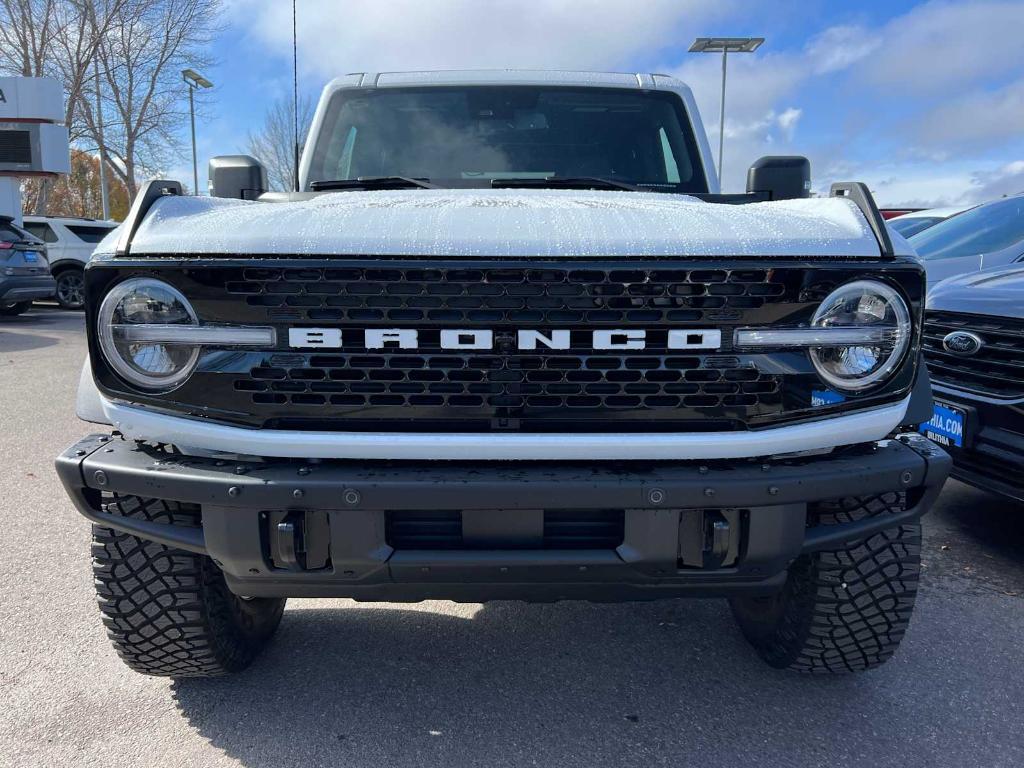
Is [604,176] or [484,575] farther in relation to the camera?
[604,176]

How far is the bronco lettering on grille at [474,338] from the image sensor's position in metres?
1.82

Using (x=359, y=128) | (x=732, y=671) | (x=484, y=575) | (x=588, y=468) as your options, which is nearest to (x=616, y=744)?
(x=732, y=671)

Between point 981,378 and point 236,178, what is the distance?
3.26m

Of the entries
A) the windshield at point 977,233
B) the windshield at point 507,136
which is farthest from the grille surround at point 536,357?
the windshield at point 977,233

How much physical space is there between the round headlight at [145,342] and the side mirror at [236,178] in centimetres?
136

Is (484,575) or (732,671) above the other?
(484,575)

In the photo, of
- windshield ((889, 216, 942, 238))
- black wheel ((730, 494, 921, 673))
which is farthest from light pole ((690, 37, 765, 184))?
black wheel ((730, 494, 921, 673))

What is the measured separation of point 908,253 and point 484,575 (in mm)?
1308

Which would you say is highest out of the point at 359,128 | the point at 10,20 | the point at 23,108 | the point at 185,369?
the point at 10,20

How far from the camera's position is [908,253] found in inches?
76.1

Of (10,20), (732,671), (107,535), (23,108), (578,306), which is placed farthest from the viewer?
(10,20)

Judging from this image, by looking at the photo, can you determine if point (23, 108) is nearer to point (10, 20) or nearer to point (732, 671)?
point (10, 20)

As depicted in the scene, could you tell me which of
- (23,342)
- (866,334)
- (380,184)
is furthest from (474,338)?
(23,342)

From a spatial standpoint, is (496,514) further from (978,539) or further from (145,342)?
(978,539)
